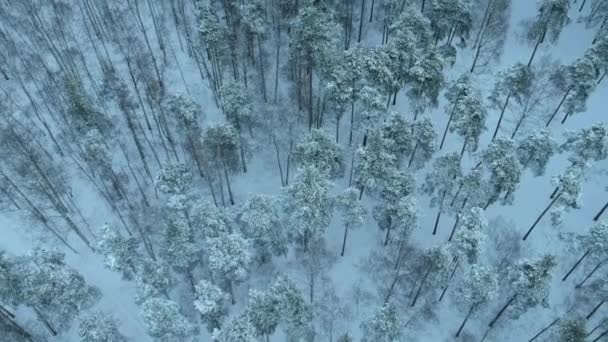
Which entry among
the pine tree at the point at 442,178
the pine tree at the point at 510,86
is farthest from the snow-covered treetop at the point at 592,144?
the pine tree at the point at 442,178

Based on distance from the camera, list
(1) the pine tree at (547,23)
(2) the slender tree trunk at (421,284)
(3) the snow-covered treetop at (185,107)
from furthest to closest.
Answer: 1. (1) the pine tree at (547,23)
2. (3) the snow-covered treetop at (185,107)
3. (2) the slender tree trunk at (421,284)

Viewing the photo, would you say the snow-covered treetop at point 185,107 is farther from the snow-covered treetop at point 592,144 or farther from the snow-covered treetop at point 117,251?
the snow-covered treetop at point 592,144

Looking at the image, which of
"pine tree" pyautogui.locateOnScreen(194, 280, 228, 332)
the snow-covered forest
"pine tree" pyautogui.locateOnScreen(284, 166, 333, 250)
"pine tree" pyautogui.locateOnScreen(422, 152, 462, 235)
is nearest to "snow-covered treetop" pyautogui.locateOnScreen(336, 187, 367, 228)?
the snow-covered forest

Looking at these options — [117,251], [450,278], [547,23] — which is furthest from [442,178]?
[117,251]

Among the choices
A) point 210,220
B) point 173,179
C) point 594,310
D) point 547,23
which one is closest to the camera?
point 210,220

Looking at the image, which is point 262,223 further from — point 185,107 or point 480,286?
point 480,286

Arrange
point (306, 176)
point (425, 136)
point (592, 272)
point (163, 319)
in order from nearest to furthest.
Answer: point (163, 319)
point (306, 176)
point (592, 272)
point (425, 136)

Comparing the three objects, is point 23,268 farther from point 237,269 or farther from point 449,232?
point 449,232
